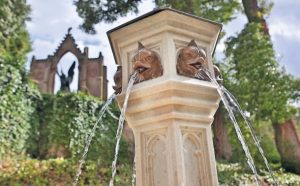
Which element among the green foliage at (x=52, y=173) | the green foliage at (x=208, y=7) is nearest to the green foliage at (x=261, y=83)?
the green foliage at (x=208, y=7)

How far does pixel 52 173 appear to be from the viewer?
7.77 m

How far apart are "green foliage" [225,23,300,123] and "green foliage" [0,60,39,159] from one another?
635 centimetres

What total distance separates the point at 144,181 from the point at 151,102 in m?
0.55

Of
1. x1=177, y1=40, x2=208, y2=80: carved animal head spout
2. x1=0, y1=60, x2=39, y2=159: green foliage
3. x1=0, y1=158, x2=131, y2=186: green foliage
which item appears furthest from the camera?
x1=0, y1=60, x2=39, y2=159: green foliage

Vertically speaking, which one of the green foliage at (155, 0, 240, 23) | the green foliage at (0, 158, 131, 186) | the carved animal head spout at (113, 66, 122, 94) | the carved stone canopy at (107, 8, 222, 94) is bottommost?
the green foliage at (0, 158, 131, 186)

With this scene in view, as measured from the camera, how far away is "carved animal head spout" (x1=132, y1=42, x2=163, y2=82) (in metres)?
2.34

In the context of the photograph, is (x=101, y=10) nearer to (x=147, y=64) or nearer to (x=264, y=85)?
(x=264, y=85)

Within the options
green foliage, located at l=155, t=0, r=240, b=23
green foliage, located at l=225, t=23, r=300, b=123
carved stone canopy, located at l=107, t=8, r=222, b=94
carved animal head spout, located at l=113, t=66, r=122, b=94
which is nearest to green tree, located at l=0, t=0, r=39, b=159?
green foliage, located at l=155, t=0, r=240, b=23

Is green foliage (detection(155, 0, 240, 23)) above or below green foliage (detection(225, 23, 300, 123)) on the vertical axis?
above

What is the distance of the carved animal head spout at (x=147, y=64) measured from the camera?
2336mm

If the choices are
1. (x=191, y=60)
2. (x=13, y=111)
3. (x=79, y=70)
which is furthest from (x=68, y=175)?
(x=79, y=70)

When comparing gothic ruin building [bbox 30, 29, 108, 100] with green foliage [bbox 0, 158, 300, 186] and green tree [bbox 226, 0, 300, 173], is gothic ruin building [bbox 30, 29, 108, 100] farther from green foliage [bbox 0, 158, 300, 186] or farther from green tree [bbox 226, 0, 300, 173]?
green foliage [bbox 0, 158, 300, 186]

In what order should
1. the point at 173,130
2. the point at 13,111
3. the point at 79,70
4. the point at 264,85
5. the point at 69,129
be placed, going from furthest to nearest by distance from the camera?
the point at 79,70 < the point at 69,129 < the point at 13,111 < the point at 264,85 < the point at 173,130

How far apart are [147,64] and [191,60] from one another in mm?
325
